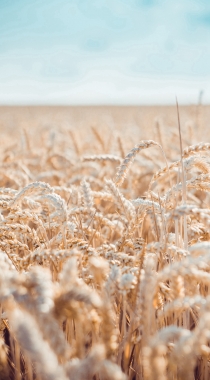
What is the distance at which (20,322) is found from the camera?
0.50 m

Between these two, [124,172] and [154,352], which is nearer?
[154,352]

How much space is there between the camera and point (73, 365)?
62cm

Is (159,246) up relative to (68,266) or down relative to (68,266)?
down

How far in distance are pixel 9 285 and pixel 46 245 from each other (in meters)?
0.55

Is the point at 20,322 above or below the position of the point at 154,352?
above

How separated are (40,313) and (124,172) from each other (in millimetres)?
748

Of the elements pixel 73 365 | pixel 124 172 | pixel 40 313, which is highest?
pixel 124 172

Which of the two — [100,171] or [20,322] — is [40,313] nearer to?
[20,322]

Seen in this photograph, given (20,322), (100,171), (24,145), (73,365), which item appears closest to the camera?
(20,322)

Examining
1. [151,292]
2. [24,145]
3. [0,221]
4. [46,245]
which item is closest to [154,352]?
[151,292]

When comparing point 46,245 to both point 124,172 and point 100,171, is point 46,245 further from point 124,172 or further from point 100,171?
point 100,171

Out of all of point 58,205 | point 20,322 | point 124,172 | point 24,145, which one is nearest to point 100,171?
point 24,145

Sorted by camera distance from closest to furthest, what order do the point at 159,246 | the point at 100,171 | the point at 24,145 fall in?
the point at 159,246, the point at 100,171, the point at 24,145

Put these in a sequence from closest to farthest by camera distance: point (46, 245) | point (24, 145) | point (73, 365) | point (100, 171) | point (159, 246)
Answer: point (73, 365)
point (159, 246)
point (46, 245)
point (100, 171)
point (24, 145)
